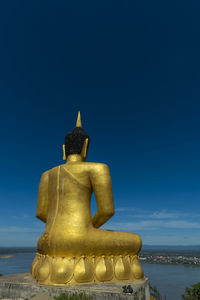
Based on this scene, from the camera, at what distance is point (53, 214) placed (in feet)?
26.6

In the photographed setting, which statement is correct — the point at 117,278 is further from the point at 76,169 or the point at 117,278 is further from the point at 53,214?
the point at 76,169

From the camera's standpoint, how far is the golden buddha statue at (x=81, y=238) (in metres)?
7.15

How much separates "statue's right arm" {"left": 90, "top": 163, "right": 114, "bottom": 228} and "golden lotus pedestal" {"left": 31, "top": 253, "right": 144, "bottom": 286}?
130cm

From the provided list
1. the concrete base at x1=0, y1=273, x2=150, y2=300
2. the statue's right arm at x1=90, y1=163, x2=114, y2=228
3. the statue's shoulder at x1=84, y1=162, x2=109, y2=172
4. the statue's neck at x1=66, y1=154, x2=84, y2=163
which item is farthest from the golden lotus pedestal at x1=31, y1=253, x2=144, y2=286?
the statue's neck at x1=66, y1=154, x2=84, y2=163

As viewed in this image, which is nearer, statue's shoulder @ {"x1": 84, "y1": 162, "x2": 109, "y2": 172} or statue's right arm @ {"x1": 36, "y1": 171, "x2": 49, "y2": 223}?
statue's shoulder @ {"x1": 84, "y1": 162, "x2": 109, "y2": 172}

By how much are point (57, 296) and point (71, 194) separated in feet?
9.42

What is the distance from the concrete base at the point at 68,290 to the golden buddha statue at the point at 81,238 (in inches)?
11.6

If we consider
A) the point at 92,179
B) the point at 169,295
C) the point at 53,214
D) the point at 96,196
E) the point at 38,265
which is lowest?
the point at 169,295

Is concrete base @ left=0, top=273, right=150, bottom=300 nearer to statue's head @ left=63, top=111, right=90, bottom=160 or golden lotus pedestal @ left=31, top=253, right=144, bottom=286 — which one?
golden lotus pedestal @ left=31, top=253, right=144, bottom=286

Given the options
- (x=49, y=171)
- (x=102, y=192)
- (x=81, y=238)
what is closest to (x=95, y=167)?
(x=102, y=192)

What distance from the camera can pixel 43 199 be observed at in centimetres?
912

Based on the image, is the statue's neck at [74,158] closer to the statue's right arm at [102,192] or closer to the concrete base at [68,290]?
the statue's right arm at [102,192]

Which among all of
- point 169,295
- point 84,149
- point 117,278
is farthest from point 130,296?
point 169,295

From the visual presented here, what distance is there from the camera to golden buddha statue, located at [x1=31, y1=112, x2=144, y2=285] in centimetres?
715
